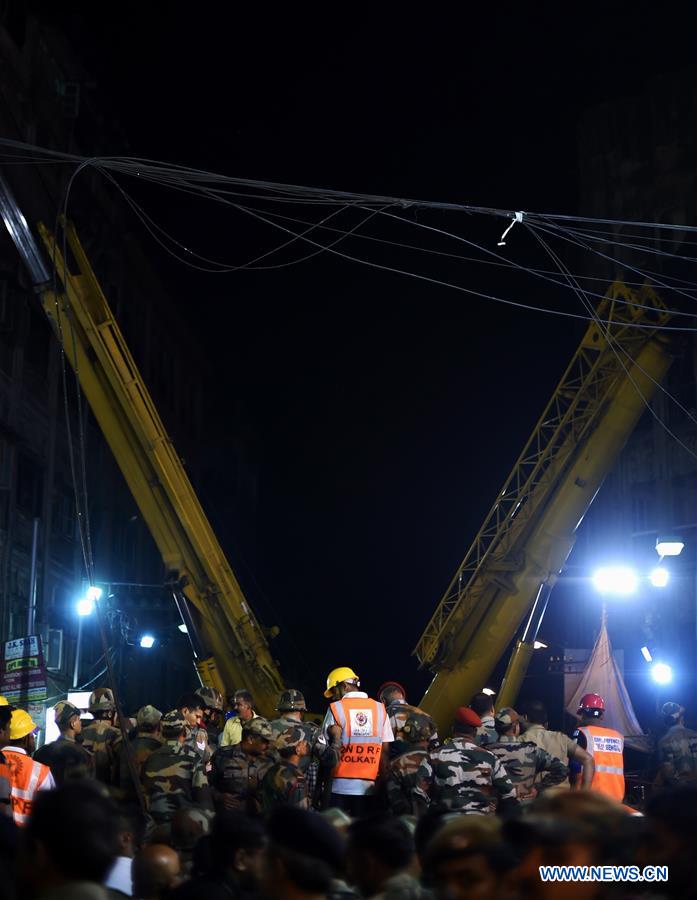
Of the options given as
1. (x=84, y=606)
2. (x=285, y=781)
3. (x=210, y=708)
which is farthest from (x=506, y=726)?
(x=84, y=606)

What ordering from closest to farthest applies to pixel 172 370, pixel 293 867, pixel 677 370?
1. pixel 293 867
2. pixel 677 370
3. pixel 172 370

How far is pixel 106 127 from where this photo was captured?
33.1 metres

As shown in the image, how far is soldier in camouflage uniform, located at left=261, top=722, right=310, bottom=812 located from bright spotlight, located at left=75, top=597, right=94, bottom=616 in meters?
17.0

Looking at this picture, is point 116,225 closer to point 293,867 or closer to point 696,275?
point 696,275

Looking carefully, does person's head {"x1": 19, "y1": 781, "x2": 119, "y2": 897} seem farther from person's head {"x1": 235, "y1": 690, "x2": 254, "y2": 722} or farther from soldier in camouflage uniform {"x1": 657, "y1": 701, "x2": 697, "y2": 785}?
soldier in camouflage uniform {"x1": 657, "y1": 701, "x2": 697, "y2": 785}

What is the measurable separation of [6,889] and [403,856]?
163cm

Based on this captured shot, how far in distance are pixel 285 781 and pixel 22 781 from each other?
226cm

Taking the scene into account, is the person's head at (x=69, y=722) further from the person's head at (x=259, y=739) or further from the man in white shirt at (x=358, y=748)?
the man in white shirt at (x=358, y=748)

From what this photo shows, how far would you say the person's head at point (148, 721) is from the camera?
37.5 ft

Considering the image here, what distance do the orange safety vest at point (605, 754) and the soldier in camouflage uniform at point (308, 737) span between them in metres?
2.54

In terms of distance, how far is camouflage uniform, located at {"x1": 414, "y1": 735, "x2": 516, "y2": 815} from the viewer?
9.53m

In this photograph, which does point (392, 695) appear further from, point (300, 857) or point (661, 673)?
point (661, 673)

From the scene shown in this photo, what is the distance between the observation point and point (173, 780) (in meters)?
10.1

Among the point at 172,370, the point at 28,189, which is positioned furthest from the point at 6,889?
the point at 172,370
